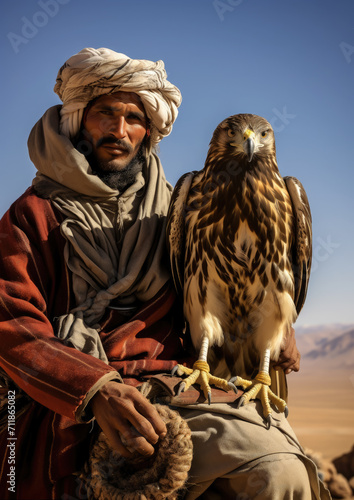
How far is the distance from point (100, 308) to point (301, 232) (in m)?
1.16

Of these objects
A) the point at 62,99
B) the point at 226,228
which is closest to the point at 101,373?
the point at 226,228

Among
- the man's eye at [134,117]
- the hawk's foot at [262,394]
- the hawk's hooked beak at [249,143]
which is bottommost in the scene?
the hawk's foot at [262,394]

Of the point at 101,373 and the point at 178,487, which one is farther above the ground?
the point at 101,373

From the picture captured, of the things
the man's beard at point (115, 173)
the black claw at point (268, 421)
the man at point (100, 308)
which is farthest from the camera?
the man's beard at point (115, 173)

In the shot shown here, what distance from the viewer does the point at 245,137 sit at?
303cm

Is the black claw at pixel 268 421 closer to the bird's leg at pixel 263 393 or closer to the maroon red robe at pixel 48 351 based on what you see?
the bird's leg at pixel 263 393

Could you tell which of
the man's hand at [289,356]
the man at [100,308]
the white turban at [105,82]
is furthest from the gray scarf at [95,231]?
the man's hand at [289,356]

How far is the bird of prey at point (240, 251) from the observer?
9.58 feet

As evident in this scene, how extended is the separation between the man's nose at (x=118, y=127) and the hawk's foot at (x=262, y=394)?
4.59 feet

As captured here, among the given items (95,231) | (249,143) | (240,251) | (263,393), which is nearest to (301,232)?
(240,251)

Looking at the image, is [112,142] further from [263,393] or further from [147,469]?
[147,469]

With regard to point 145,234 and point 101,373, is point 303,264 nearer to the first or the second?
point 145,234

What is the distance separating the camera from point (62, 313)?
2.68 m

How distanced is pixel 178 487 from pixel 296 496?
486 millimetres
